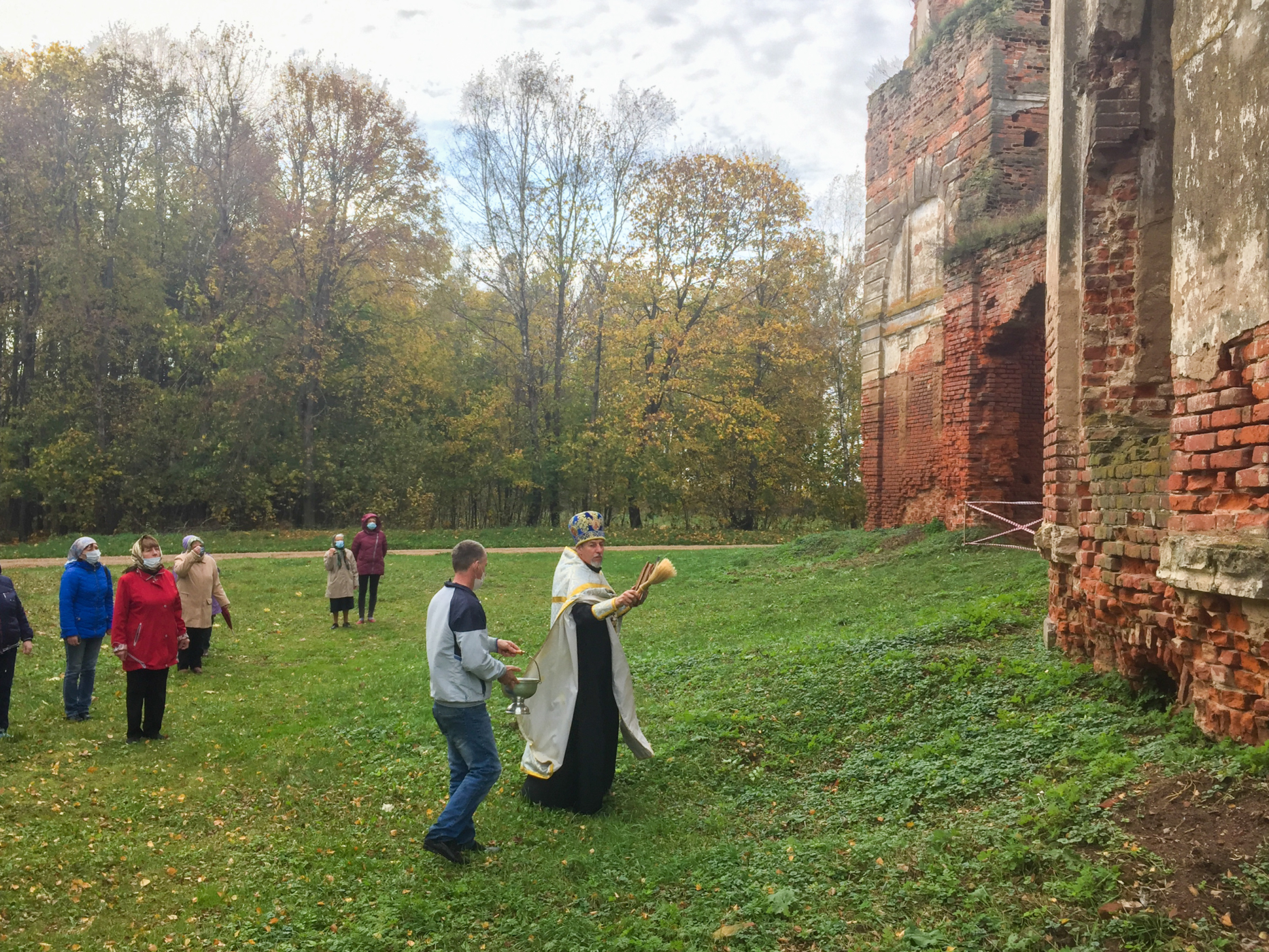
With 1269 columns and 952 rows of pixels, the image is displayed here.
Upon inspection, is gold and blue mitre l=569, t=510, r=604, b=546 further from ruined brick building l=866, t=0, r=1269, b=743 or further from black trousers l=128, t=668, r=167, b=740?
black trousers l=128, t=668, r=167, b=740

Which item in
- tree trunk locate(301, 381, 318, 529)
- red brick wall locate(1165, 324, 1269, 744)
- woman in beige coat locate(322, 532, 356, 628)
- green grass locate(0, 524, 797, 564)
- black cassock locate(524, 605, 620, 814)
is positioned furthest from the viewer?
tree trunk locate(301, 381, 318, 529)

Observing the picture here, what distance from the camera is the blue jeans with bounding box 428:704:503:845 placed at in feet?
18.0

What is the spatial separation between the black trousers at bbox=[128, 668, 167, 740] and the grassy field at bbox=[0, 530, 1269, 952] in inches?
9.6

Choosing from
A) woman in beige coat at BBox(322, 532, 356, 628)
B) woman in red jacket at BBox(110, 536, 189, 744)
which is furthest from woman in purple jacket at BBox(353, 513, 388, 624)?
woman in red jacket at BBox(110, 536, 189, 744)

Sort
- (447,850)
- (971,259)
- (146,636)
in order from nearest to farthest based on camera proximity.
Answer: (447,850)
(146,636)
(971,259)

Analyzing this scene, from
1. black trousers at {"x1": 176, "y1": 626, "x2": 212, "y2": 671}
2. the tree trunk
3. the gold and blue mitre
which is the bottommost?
black trousers at {"x1": 176, "y1": 626, "x2": 212, "y2": 671}

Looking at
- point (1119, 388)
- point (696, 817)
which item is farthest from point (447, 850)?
point (1119, 388)

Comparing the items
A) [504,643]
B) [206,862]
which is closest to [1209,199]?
[504,643]

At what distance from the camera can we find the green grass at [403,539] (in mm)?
24016

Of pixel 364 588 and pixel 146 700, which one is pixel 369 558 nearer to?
pixel 364 588

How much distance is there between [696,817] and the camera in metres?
5.97

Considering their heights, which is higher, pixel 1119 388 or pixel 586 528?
pixel 1119 388

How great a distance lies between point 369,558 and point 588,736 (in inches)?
352

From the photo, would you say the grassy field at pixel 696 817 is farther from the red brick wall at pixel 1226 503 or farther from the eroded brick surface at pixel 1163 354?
the eroded brick surface at pixel 1163 354
